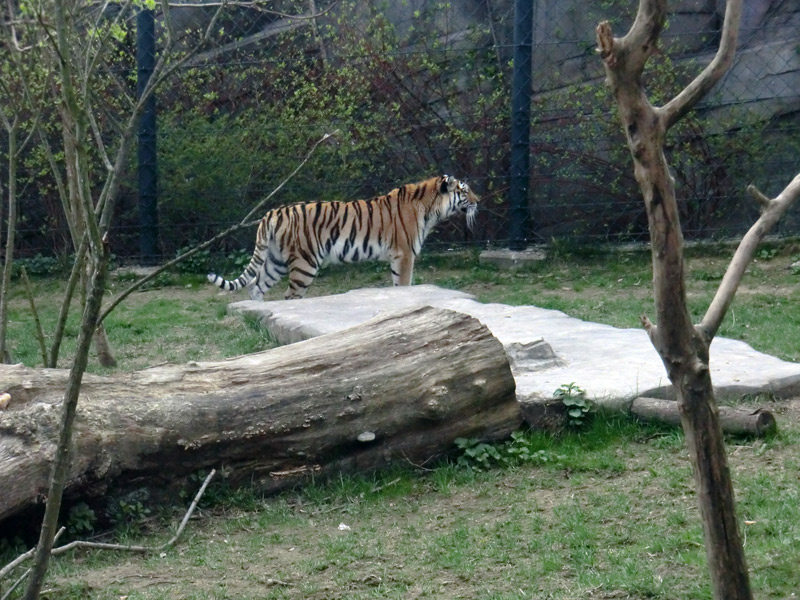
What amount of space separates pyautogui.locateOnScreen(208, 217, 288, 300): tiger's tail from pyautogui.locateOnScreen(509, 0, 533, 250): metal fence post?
2.55m

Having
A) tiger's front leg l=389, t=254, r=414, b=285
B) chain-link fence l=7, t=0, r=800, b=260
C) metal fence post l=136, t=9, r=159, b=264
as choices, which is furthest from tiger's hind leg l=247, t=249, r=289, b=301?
metal fence post l=136, t=9, r=159, b=264

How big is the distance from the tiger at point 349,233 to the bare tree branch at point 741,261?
7531 mm

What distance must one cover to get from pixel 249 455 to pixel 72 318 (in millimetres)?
5026

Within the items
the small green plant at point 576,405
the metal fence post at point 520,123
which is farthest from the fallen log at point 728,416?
the metal fence post at point 520,123

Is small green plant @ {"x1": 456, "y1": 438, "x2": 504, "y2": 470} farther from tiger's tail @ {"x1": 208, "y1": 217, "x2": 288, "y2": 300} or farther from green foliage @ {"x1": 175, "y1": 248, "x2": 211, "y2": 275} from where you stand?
green foliage @ {"x1": 175, "y1": 248, "x2": 211, "y2": 275}

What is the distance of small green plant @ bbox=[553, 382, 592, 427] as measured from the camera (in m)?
5.05

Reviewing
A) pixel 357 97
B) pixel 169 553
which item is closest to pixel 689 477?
pixel 169 553

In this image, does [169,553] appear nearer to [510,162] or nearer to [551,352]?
Answer: [551,352]

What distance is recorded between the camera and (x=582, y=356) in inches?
235

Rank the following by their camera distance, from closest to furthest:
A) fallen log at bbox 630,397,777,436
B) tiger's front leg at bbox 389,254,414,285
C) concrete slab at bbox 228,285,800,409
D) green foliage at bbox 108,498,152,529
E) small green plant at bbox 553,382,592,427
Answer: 1. green foliage at bbox 108,498,152,529
2. fallen log at bbox 630,397,777,436
3. small green plant at bbox 553,382,592,427
4. concrete slab at bbox 228,285,800,409
5. tiger's front leg at bbox 389,254,414,285

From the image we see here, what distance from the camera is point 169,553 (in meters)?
3.97

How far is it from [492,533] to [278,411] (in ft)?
3.65

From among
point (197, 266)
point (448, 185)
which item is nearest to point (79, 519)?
point (448, 185)

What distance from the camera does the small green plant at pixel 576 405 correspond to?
5.05 m
